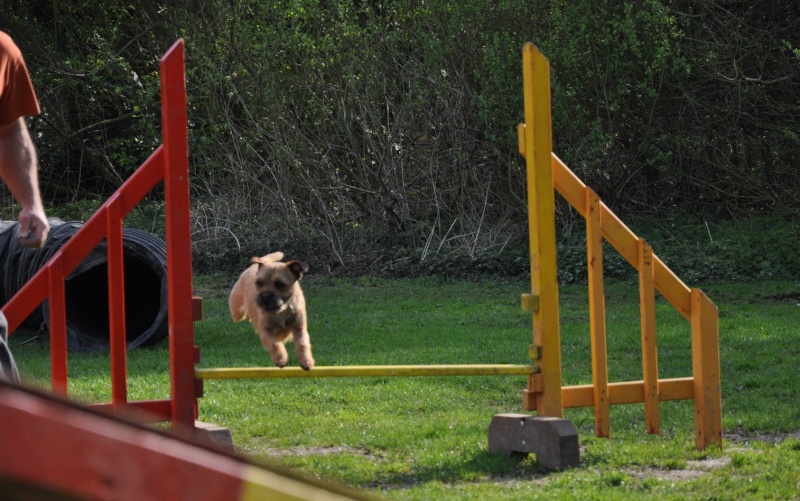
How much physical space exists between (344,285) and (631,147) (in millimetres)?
4953

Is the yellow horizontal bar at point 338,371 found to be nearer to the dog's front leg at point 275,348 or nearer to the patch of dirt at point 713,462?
the dog's front leg at point 275,348

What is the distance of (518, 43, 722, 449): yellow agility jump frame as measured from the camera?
5594 mm

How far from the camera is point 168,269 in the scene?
5.03 m

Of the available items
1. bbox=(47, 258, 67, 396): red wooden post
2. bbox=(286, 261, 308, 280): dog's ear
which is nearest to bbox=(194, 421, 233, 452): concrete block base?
bbox=(47, 258, 67, 396): red wooden post

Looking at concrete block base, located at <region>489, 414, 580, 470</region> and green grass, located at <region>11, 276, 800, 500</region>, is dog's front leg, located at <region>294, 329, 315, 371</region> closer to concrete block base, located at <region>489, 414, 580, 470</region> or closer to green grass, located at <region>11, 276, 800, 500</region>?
green grass, located at <region>11, 276, 800, 500</region>

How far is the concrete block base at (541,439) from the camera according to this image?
5488 mm

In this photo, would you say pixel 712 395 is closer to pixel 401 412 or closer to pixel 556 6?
pixel 401 412

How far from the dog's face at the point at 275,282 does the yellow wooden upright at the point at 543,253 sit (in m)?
1.51

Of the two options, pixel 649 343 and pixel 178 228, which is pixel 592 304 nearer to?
pixel 649 343

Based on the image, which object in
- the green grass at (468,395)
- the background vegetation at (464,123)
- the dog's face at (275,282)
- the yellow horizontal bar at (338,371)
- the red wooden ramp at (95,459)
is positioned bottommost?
the green grass at (468,395)

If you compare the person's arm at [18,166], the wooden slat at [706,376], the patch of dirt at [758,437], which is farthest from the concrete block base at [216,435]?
the patch of dirt at [758,437]

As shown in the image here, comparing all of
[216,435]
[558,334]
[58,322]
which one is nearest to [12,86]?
[58,322]

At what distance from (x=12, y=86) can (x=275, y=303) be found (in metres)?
1.38


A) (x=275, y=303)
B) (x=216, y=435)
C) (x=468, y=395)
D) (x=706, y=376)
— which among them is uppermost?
(x=275, y=303)
